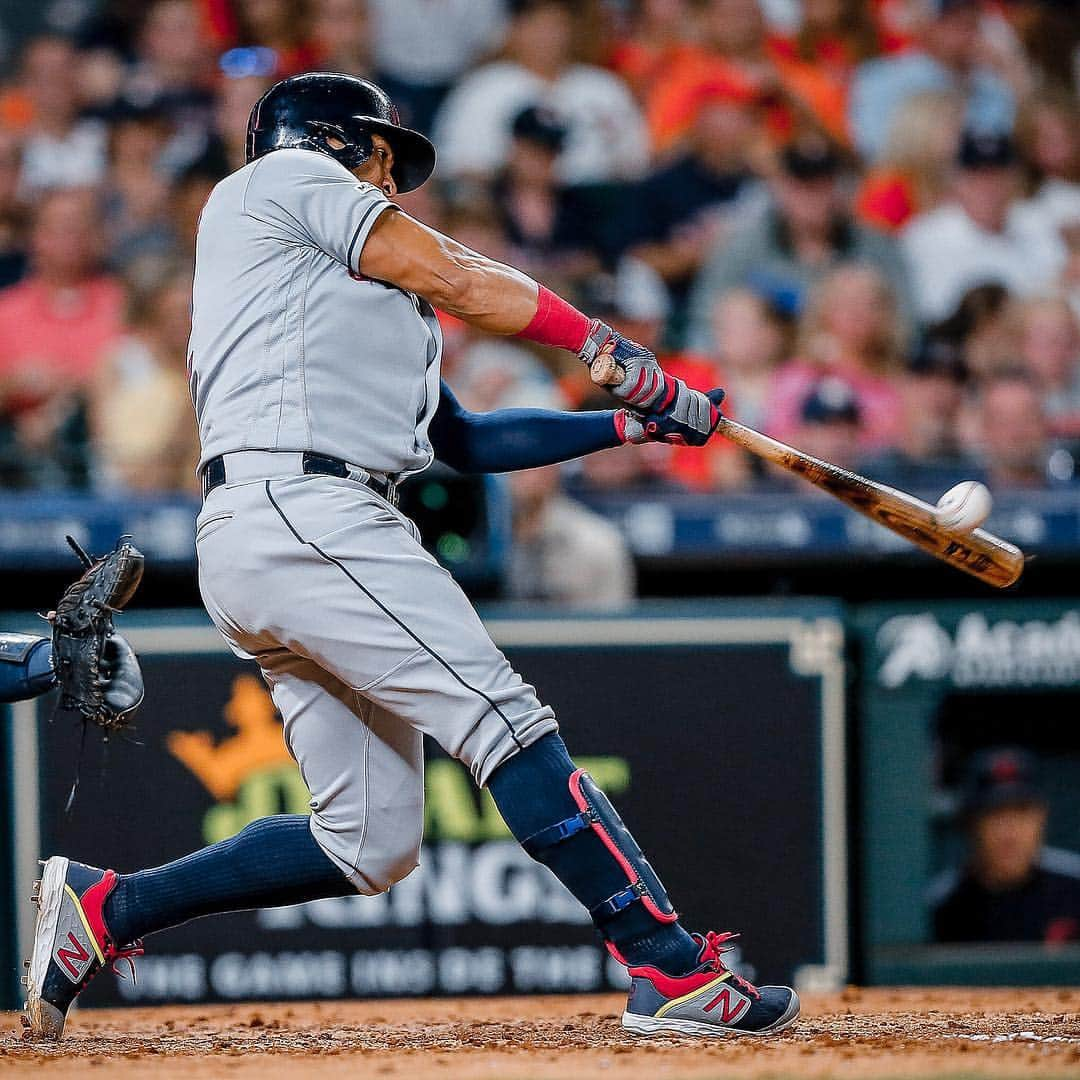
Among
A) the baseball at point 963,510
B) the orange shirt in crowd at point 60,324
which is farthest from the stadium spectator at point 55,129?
the baseball at point 963,510

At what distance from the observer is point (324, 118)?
3.03 metres

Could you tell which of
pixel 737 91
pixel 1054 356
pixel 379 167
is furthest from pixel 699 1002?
pixel 737 91

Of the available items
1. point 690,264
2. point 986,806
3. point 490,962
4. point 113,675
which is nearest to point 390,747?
point 113,675

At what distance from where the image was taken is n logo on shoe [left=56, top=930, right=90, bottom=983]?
316 cm

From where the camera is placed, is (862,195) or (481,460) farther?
(862,195)

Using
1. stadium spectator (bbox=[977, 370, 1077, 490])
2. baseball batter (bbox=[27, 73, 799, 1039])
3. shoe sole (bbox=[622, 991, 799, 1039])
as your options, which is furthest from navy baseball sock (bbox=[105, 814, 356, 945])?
stadium spectator (bbox=[977, 370, 1077, 490])

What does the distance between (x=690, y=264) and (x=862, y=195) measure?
41.3 inches

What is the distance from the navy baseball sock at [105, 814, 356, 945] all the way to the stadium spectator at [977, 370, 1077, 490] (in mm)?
3614

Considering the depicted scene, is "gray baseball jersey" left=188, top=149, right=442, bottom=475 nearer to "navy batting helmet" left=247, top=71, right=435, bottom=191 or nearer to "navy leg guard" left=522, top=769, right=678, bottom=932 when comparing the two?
"navy batting helmet" left=247, top=71, right=435, bottom=191

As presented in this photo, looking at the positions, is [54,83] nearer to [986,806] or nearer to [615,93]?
[615,93]

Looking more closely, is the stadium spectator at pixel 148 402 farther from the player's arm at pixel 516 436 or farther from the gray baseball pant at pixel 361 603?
the gray baseball pant at pixel 361 603

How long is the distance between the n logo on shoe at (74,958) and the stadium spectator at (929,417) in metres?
3.60

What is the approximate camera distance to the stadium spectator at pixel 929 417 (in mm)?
5961

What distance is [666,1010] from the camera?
9.66 feet
